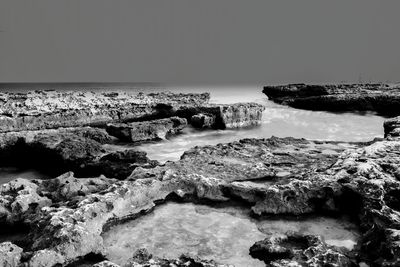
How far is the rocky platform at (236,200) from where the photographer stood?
440 cm

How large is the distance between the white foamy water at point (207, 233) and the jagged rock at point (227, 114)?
40.4 feet

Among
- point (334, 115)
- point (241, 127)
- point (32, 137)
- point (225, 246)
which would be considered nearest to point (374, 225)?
point (225, 246)

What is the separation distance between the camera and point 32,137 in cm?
1202

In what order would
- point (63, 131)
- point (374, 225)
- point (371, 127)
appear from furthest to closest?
1. point (371, 127)
2. point (63, 131)
3. point (374, 225)

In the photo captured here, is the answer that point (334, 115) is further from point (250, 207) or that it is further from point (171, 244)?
point (171, 244)

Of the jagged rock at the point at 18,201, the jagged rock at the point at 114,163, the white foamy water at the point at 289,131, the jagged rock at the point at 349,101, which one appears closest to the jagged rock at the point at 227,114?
the white foamy water at the point at 289,131

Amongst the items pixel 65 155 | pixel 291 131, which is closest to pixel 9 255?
pixel 65 155

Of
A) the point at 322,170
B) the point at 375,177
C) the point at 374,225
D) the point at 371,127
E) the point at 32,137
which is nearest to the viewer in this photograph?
the point at 374,225

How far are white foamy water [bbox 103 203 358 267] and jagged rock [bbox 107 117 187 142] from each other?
8.73 meters

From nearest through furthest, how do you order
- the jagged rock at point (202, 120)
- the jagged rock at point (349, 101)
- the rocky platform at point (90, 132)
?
the rocky platform at point (90, 132), the jagged rock at point (202, 120), the jagged rock at point (349, 101)

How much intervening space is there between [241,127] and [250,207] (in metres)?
13.2

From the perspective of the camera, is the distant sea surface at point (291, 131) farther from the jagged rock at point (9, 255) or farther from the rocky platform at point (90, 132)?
the jagged rock at point (9, 255)

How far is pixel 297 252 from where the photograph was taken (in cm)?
446

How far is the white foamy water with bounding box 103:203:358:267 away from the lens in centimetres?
474
